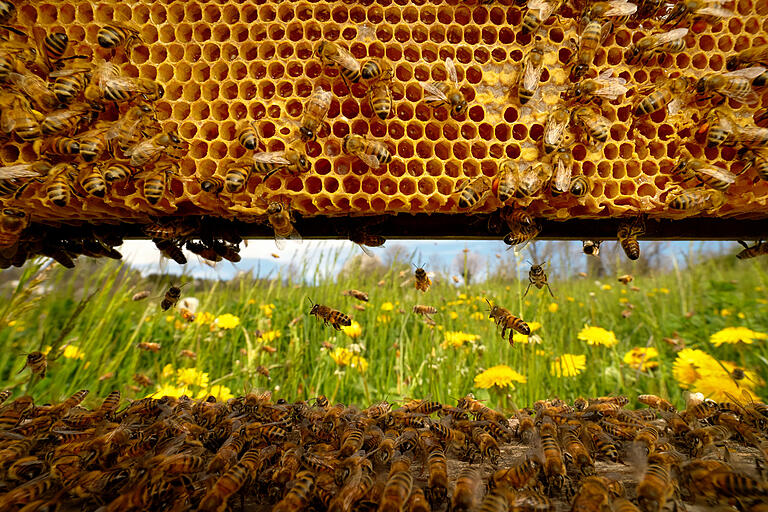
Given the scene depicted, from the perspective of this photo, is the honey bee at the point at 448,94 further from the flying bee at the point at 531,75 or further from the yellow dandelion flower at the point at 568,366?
the yellow dandelion flower at the point at 568,366

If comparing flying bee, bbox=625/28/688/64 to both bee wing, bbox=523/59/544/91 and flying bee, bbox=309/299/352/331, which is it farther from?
Result: flying bee, bbox=309/299/352/331

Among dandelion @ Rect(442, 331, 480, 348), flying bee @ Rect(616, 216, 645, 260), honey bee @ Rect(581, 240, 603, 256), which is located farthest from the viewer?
A: dandelion @ Rect(442, 331, 480, 348)

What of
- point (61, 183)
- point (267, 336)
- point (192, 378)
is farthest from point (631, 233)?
point (192, 378)

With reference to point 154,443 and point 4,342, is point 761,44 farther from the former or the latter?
point 4,342

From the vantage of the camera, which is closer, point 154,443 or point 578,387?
point 154,443

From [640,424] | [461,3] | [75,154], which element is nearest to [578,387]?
[640,424]

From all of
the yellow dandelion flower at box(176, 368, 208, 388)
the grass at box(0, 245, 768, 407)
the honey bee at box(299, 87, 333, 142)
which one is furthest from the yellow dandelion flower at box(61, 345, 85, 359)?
the honey bee at box(299, 87, 333, 142)

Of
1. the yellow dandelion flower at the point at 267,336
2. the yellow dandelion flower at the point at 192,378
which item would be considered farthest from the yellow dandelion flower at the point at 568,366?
the yellow dandelion flower at the point at 192,378
